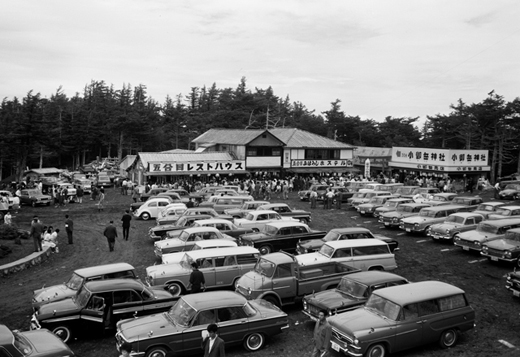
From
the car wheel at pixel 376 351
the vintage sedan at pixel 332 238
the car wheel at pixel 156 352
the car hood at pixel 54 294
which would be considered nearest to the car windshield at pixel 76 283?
the car hood at pixel 54 294

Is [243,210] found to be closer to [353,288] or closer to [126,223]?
[126,223]

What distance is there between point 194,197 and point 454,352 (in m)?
25.0

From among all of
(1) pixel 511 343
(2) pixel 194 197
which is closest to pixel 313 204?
(2) pixel 194 197

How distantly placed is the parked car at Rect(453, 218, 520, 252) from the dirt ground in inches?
21.5

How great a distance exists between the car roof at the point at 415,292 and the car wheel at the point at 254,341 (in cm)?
308

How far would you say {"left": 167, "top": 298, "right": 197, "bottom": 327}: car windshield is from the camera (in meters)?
10.3

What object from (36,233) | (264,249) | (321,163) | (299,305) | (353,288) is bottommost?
(299,305)

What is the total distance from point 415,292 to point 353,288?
184 centimetres

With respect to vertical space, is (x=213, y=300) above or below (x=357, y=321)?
above

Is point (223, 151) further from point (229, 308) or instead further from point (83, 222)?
point (229, 308)

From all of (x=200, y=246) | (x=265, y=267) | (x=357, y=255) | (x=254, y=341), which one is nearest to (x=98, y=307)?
(x=254, y=341)

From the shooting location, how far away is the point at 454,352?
1078 centimetres

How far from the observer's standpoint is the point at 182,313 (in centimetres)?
1052

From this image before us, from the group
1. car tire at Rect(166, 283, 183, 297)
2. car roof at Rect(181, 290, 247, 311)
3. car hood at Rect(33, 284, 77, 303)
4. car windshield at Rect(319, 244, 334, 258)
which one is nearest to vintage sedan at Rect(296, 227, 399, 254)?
car windshield at Rect(319, 244, 334, 258)
